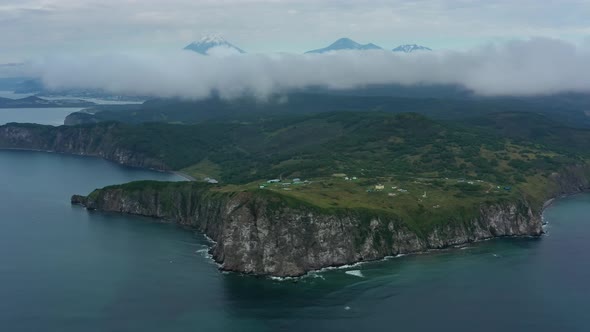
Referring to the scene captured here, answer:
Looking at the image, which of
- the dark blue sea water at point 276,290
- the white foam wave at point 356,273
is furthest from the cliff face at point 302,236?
the white foam wave at point 356,273

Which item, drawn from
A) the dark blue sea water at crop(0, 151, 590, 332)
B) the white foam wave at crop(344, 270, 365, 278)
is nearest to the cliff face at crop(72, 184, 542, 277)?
the dark blue sea water at crop(0, 151, 590, 332)

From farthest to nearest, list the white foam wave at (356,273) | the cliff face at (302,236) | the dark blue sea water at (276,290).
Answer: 1. the cliff face at (302,236)
2. the white foam wave at (356,273)
3. the dark blue sea water at (276,290)

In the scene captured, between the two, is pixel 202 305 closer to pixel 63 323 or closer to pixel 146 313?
pixel 146 313

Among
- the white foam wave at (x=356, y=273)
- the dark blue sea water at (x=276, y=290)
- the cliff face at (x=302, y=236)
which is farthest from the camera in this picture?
the cliff face at (x=302, y=236)

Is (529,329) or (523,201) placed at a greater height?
A: (523,201)

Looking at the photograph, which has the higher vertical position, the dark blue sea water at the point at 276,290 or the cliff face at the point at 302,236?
the cliff face at the point at 302,236

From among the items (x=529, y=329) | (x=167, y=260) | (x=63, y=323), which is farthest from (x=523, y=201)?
(x=63, y=323)

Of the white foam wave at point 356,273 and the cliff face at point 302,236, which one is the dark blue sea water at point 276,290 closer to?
the white foam wave at point 356,273

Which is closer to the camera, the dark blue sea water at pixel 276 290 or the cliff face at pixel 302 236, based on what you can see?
the dark blue sea water at pixel 276 290

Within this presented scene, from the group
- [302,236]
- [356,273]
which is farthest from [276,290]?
[356,273]
